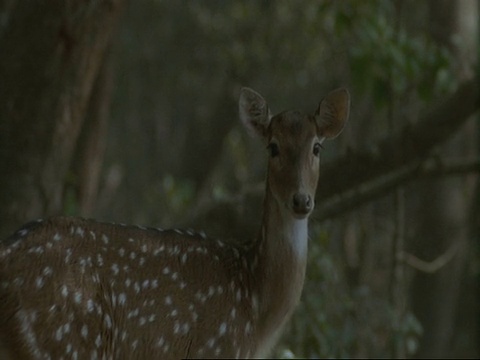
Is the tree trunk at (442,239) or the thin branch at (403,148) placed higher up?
the thin branch at (403,148)

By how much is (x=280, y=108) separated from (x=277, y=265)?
32.0 ft

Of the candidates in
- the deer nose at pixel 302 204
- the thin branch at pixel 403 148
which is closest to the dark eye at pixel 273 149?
the deer nose at pixel 302 204

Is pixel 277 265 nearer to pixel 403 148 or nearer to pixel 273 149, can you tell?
pixel 273 149

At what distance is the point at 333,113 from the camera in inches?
317

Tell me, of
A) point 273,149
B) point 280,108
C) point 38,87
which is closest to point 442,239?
point 280,108

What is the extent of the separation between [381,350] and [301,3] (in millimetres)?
5568

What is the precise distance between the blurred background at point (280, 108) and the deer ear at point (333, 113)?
157 cm

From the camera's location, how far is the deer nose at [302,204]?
295 inches

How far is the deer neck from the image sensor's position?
7934 millimetres

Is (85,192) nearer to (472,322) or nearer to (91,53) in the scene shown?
(91,53)

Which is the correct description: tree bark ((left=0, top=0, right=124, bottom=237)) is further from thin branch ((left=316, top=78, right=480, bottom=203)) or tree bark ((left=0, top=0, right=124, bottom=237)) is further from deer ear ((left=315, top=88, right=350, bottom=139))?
deer ear ((left=315, top=88, right=350, bottom=139))

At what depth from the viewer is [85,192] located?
1175 centimetres

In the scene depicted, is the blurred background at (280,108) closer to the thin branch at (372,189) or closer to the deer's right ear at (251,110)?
the thin branch at (372,189)

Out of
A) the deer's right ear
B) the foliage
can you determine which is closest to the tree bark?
the foliage
